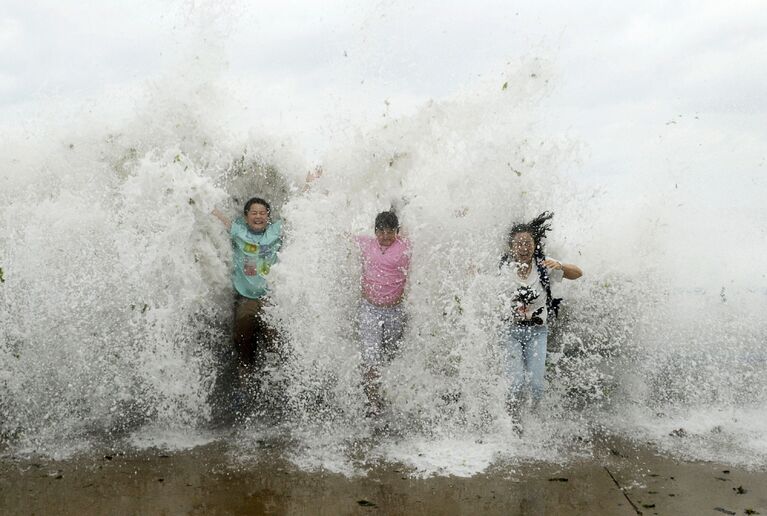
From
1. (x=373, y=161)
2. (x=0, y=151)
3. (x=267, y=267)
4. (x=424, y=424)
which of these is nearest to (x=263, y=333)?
(x=267, y=267)

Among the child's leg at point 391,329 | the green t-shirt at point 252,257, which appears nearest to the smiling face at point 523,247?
the child's leg at point 391,329

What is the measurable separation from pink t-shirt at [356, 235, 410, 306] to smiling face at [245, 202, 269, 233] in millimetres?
832

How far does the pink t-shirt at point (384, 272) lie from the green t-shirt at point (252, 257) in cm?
75

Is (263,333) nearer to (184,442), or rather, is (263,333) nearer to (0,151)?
(184,442)

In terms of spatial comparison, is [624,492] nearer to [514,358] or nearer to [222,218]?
[514,358]

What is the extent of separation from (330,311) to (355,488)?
5.71 feet

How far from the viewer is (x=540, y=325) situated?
14.7 ft

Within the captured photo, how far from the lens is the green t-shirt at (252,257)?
4.87m

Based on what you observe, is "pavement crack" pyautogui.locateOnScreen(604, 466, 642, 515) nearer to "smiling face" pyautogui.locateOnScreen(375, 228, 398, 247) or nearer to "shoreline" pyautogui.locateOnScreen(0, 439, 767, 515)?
"shoreline" pyautogui.locateOnScreen(0, 439, 767, 515)

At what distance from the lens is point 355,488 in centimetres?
339

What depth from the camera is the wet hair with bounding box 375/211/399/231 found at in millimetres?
4688

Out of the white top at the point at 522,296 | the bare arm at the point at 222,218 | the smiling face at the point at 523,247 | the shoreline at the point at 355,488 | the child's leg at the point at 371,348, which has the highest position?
the bare arm at the point at 222,218

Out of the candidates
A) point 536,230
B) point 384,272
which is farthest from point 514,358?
point 384,272

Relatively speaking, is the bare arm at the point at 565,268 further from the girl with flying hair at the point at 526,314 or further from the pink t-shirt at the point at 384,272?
the pink t-shirt at the point at 384,272
